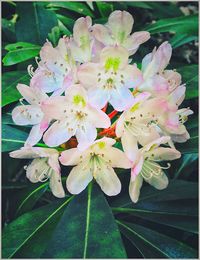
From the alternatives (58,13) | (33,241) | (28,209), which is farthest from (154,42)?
A: (33,241)

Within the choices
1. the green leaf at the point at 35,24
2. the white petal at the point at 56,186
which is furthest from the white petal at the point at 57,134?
the green leaf at the point at 35,24

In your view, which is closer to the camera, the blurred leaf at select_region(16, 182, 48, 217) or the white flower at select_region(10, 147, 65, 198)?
the white flower at select_region(10, 147, 65, 198)

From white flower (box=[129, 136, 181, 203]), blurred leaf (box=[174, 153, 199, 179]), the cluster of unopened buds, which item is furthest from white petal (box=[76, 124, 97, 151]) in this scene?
blurred leaf (box=[174, 153, 199, 179])

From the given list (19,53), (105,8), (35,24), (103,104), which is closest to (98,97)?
(103,104)

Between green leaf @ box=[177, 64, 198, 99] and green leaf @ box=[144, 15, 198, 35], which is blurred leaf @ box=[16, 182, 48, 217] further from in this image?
green leaf @ box=[144, 15, 198, 35]

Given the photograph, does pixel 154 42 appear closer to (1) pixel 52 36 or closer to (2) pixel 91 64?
(1) pixel 52 36

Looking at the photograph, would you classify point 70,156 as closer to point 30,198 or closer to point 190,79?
point 30,198

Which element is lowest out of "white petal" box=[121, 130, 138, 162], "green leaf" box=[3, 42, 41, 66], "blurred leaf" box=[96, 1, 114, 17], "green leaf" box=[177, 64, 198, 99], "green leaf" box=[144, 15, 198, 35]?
"white petal" box=[121, 130, 138, 162]
